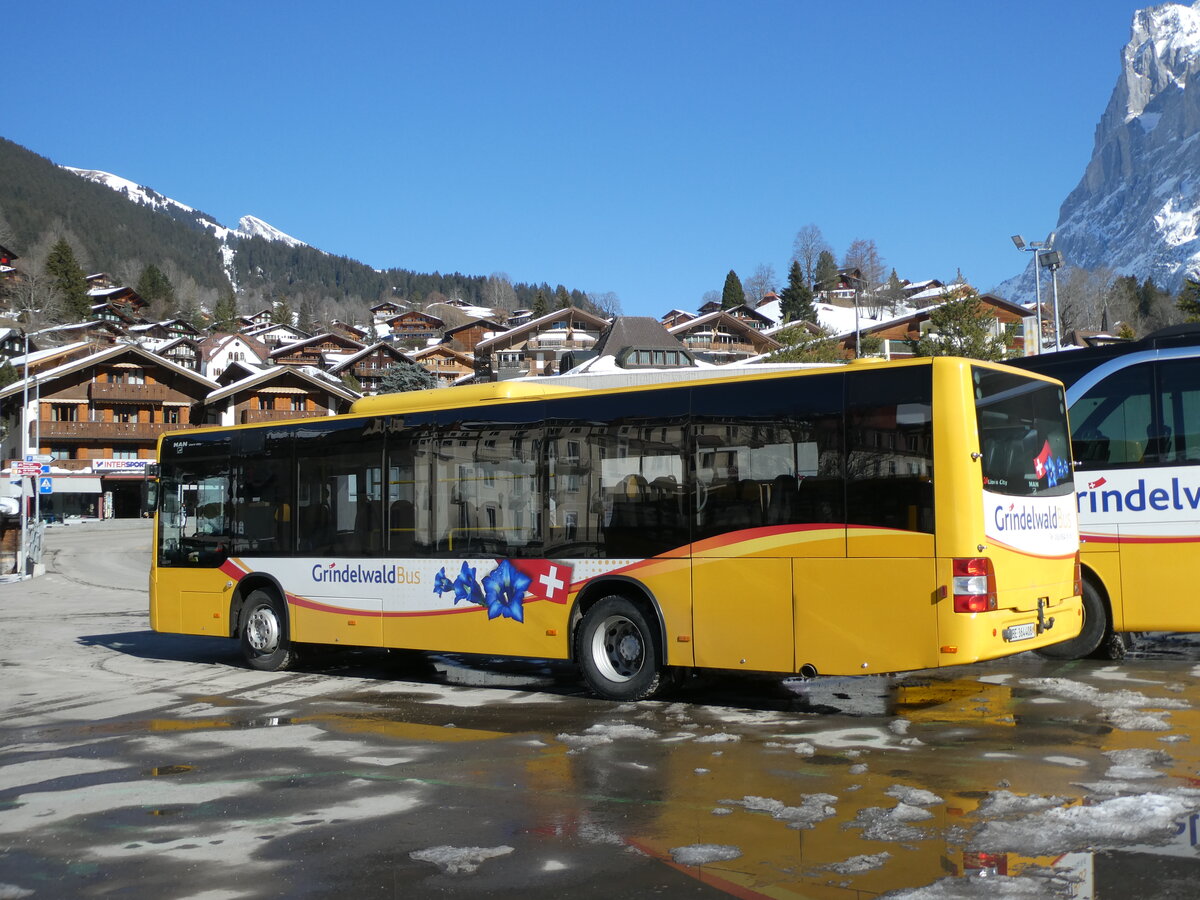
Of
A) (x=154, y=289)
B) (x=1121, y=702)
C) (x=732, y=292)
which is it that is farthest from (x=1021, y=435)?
(x=154, y=289)

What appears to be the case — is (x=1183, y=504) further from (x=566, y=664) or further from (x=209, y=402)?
(x=209, y=402)

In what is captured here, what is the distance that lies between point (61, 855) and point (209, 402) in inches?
3036

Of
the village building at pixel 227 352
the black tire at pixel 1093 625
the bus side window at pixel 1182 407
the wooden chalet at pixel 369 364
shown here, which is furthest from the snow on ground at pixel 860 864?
the village building at pixel 227 352

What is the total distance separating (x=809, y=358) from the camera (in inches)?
2255

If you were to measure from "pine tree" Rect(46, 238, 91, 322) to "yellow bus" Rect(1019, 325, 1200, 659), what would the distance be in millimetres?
130109

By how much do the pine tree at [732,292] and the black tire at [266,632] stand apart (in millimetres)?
154300

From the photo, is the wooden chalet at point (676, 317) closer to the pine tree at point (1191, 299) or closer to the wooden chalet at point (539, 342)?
the wooden chalet at point (539, 342)

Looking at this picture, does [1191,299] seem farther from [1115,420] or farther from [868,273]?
[868,273]

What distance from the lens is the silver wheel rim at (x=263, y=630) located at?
48.1 feet

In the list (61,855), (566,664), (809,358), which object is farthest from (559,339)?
(61,855)

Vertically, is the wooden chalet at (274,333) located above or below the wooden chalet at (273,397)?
above

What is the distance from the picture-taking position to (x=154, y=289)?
565 ft

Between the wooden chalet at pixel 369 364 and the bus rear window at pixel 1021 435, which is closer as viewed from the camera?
the bus rear window at pixel 1021 435

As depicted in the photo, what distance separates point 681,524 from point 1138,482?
483 centimetres
